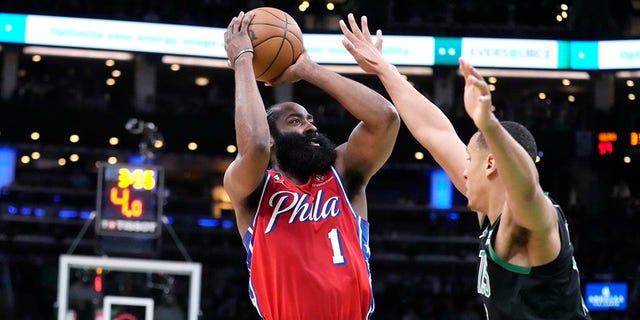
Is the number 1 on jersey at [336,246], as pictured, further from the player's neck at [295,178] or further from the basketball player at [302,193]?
the player's neck at [295,178]

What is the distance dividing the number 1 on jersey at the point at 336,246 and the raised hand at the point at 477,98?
122 centimetres

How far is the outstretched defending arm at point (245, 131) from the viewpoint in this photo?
4609 mm

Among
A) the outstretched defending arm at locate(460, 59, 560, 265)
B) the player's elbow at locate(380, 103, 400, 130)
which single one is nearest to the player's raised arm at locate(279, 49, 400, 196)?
the player's elbow at locate(380, 103, 400, 130)

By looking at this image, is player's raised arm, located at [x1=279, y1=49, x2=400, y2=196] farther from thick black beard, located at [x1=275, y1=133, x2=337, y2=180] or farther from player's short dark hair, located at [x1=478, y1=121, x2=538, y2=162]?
player's short dark hair, located at [x1=478, y1=121, x2=538, y2=162]

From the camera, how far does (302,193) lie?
15.9 ft

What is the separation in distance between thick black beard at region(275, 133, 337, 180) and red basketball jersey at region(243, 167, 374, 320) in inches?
2.5

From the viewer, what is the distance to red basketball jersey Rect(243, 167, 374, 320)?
4.68 meters

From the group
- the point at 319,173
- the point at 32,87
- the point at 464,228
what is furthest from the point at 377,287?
the point at 319,173

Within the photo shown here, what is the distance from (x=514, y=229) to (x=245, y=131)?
136 cm

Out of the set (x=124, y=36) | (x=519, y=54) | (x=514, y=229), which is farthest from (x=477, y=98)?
(x=519, y=54)

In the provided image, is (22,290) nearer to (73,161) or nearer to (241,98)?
(73,161)

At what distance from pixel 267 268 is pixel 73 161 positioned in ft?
76.7

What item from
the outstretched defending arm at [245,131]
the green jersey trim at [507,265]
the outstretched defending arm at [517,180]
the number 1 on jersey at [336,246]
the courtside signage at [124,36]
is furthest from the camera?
the courtside signage at [124,36]

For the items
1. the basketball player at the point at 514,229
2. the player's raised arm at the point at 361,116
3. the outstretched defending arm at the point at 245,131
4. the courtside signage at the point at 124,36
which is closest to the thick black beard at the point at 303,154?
the player's raised arm at the point at 361,116
